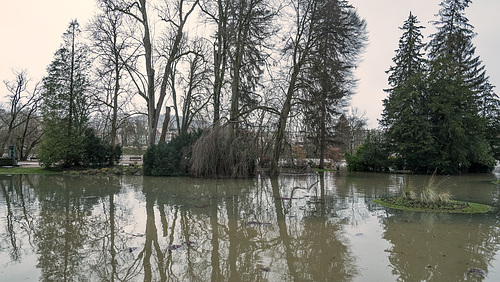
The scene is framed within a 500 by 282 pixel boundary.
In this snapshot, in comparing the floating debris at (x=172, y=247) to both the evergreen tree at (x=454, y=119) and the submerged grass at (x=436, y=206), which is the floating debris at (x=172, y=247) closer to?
the submerged grass at (x=436, y=206)

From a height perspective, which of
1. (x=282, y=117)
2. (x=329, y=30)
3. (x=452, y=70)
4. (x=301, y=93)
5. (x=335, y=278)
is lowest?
(x=335, y=278)

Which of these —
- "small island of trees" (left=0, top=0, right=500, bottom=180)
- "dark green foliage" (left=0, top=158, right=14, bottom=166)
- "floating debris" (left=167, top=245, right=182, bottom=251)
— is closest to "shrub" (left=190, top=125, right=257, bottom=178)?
"small island of trees" (left=0, top=0, right=500, bottom=180)

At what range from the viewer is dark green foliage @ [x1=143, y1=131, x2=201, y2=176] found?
18.9 metres

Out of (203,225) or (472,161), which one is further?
(472,161)

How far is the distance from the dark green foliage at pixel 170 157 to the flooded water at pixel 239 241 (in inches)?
339

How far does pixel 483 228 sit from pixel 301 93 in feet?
43.2

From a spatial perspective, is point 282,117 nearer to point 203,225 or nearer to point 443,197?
point 443,197

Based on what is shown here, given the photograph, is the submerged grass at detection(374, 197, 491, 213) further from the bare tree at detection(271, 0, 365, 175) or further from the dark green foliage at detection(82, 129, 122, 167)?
the dark green foliage at detection(82, 129, 122, 167)

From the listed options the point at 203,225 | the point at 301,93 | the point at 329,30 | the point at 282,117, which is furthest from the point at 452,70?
the point at 203,225

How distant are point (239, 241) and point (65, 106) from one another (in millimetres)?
20880

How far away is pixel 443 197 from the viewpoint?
368 inches

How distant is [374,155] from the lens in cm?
2386

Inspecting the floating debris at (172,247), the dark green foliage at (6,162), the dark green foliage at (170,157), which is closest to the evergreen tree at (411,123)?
the dark green foliage at (170,157)

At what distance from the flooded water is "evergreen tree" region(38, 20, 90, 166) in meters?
12.6
